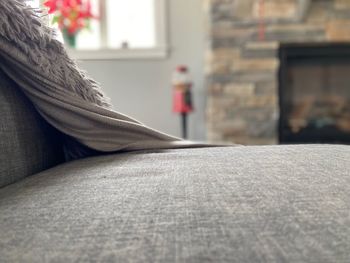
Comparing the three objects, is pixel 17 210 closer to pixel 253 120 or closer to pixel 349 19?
pixel 253 120

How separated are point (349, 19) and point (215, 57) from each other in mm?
777

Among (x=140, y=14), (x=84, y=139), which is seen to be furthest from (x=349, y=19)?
(x=84, y=139)

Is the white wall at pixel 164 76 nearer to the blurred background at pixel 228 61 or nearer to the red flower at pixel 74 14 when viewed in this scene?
the blurred background at pixel 228 61

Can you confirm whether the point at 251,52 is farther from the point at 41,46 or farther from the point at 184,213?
the point at 184,213

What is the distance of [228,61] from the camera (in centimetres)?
254

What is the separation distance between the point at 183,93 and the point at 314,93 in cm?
82

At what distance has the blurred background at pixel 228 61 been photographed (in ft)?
8.21

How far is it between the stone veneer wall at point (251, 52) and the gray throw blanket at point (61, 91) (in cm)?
182

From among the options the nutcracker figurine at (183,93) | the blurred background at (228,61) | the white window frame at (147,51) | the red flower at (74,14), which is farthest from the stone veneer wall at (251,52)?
the red flower at (74,14)

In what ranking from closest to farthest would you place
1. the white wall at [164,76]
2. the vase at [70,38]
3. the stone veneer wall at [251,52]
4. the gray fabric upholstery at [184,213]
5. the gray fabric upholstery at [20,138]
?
the gray fabric upholstery at [184,213]
the gray fabric upholstery at [20,138]
the stone veneer wall at [251,52]
the vase at [70,38]
the white wall at [164,76]

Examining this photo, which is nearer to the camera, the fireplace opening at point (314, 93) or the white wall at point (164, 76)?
the fireplace opening at point (314, 93)

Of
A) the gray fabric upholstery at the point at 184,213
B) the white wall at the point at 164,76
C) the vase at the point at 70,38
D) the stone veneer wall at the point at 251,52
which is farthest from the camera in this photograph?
the white wall at the point at 164,76

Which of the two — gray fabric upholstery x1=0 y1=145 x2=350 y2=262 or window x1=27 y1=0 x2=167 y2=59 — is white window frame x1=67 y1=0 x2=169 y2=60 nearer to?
window x1=27 y1=0 x2=167 y2=59

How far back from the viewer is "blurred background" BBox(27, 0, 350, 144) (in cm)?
250
